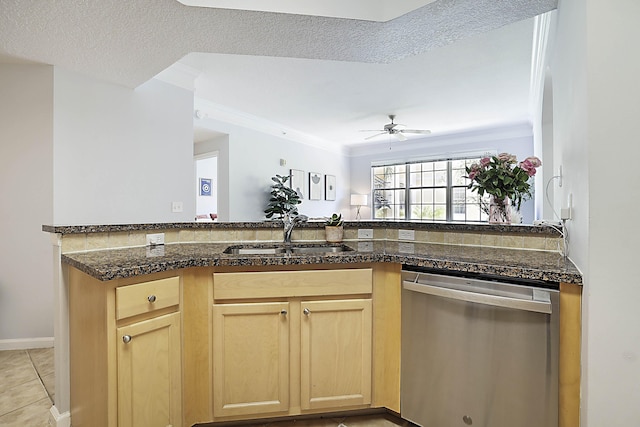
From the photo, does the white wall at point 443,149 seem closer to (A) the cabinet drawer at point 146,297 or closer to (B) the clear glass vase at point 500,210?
(B) the clear glass vase at point 500,210

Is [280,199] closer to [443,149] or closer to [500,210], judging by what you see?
[443,149]

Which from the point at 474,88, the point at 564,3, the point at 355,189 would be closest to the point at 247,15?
the point at 564,3

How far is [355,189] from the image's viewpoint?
8148mm

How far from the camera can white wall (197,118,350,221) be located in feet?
16.5

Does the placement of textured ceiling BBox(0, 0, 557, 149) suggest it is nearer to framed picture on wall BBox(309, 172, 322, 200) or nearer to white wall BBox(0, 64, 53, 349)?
white wall BBox(0, 64, 53, 349)

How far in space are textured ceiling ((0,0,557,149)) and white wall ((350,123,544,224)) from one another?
2294mm

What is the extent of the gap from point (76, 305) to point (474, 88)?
4.45 meters

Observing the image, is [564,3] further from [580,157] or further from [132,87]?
[132,87]

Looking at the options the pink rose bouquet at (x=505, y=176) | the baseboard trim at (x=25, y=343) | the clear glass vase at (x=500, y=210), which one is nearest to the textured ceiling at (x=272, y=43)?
the pink rose bouquet at (x=505, y=176)

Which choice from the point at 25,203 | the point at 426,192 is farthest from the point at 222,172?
the point at 426,192

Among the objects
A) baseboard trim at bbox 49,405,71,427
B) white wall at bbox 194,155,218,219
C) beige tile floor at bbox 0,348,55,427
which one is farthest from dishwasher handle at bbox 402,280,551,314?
white wall at bbox 194,155,218,219

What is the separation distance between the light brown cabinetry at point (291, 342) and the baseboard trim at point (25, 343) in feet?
7.27

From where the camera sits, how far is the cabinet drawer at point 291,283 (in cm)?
162

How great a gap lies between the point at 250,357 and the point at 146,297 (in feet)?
1.87
